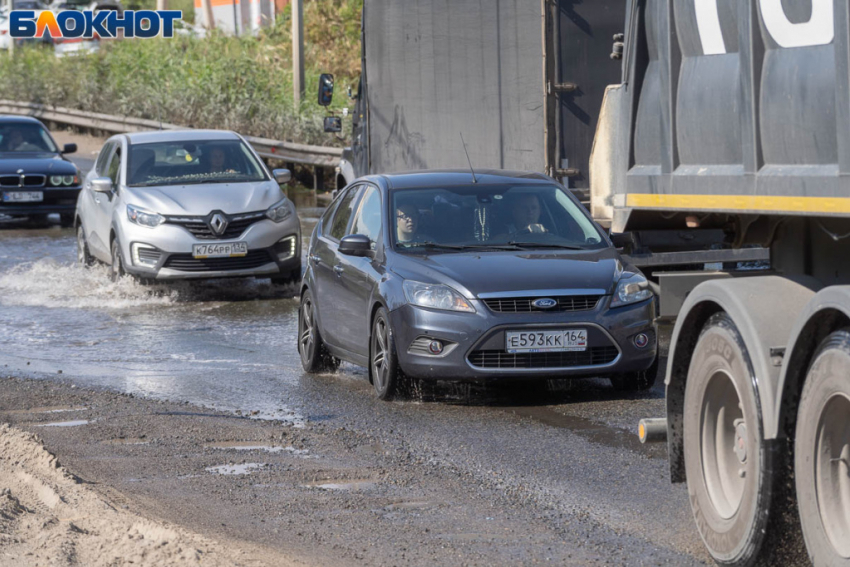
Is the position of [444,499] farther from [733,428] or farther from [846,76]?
[846,76]

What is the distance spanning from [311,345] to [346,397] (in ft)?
4.13

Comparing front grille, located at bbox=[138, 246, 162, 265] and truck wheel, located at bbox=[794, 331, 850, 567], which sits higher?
truck wheel, located at bbox=[794, 331, 850, 567]

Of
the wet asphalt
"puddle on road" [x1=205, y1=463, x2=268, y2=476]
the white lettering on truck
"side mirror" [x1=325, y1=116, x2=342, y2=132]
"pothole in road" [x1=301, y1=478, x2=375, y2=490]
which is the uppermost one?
the white lettering on truck

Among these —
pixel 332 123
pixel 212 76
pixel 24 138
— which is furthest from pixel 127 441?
pixel 212 76

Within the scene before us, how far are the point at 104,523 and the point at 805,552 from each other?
8.99 ft

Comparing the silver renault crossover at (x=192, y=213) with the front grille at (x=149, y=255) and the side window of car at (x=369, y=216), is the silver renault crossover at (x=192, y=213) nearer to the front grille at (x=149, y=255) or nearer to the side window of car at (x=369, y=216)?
the front grille at (x=149, y=255)

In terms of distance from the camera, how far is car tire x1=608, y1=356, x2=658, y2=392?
9203 millimetres

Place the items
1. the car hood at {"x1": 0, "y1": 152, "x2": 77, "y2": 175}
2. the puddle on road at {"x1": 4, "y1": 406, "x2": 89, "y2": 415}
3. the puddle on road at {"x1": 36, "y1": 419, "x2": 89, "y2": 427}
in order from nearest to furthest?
the puddle on road at {"x1": 36, "y1": 419, "x2": 89, "y2": 427} < the puddle on road at {"x1": 4, "y1": 406, "x2": 89, "y2": 415} < the car hood at {"x1": 0, "y1": 152, "x2": 77, "y2": 175}

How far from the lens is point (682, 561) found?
17.7 feet

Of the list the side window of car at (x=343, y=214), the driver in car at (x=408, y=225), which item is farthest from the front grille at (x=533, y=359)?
the side window of car at (x=343, y=214)

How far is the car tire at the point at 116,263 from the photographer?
15297 millimetres

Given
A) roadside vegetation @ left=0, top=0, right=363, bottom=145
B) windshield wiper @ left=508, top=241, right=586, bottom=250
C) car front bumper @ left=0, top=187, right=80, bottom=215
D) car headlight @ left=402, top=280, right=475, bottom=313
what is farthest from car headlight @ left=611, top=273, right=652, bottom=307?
roadside vegetation @ left=0, top=0, right=363, bottom=145

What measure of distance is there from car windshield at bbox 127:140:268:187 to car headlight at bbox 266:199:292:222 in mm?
656

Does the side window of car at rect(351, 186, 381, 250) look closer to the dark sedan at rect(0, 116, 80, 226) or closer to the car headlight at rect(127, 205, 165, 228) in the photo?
the car headlight at rect(127, 205, 165, 228)
